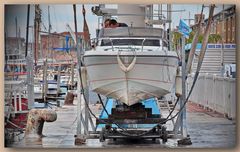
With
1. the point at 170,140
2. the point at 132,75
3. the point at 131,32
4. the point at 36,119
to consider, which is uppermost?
the point at 131,32

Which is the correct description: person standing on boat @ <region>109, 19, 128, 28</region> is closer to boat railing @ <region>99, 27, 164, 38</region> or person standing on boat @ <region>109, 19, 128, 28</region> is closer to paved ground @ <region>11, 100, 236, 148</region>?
boat railing @ <region>99, 27, 164, 38</region>

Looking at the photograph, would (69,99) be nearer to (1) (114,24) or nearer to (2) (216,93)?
(1) (114,24)

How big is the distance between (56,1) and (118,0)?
24.7 inches

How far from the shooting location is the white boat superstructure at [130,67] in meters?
8.36

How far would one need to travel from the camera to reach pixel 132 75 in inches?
330

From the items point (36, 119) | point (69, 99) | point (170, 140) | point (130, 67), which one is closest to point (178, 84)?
point (170, 140)

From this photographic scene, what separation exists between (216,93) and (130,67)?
266 cm

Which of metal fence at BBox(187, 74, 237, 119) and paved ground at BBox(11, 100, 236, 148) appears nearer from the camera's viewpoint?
paved ground at BBox(11, 100, 236, 148)

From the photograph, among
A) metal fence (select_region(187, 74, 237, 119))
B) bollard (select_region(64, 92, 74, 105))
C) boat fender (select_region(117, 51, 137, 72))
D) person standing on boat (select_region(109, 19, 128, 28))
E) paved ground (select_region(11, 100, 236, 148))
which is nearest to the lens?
boat fender (select_region(117, 51, 137, 72))

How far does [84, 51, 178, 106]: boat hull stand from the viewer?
8.37 m

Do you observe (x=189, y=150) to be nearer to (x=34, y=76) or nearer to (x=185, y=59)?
(x=185, y=59)

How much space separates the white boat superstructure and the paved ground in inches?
20.1

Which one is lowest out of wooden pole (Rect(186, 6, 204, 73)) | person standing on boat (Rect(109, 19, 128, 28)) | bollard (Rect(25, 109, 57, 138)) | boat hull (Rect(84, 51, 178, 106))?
bollard (Rect(25, 109, 57, 138))

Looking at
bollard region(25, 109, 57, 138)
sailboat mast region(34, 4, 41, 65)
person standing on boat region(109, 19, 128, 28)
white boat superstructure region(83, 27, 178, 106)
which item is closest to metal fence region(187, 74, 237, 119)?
white boat superstructure region(83, 27, 178, 106)
